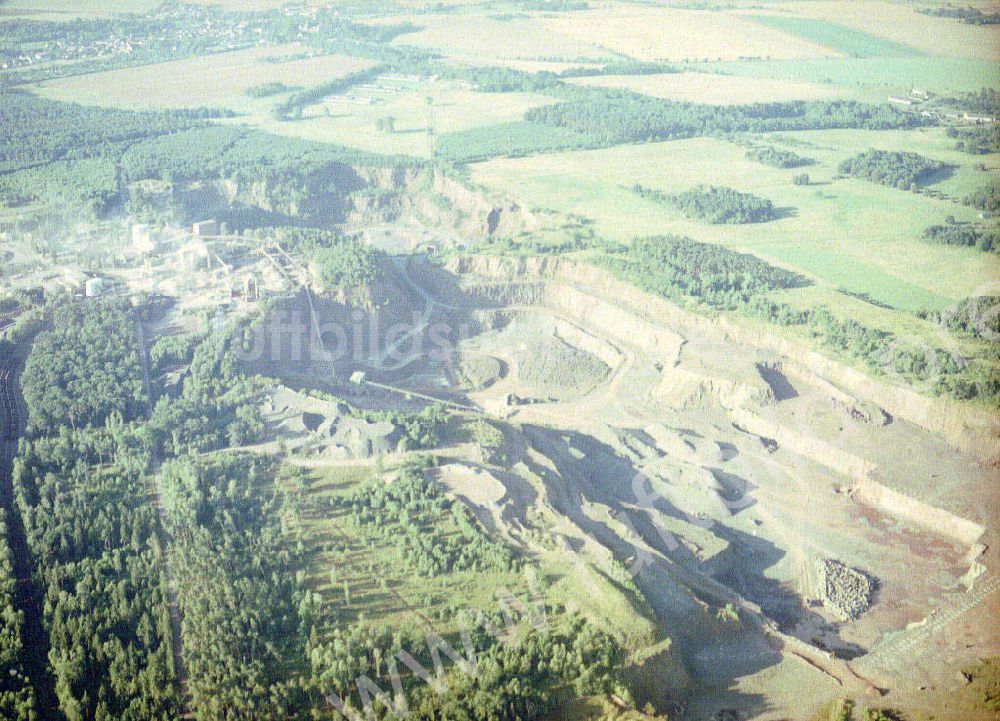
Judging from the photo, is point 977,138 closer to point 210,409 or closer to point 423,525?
point 423,525

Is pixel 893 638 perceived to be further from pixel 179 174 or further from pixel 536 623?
pixel 179 174

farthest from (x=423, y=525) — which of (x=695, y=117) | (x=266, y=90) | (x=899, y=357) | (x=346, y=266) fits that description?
(x=266, y=90)

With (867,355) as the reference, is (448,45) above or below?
A: above

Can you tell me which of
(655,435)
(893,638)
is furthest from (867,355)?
(893,638)

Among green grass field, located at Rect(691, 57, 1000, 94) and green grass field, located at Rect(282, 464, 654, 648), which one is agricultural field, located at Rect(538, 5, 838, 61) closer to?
green grass field, located at Rect(691, 57, 1000, 94)

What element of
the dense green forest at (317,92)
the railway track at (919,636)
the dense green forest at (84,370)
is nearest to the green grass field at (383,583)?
the railway track at (919,636)

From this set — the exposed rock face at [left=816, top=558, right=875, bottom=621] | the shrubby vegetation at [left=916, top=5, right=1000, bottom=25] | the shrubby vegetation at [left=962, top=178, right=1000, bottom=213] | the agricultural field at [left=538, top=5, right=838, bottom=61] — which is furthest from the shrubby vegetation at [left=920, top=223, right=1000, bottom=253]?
the agricultural field at [left=538, top=5, right=838, bottom=61]
